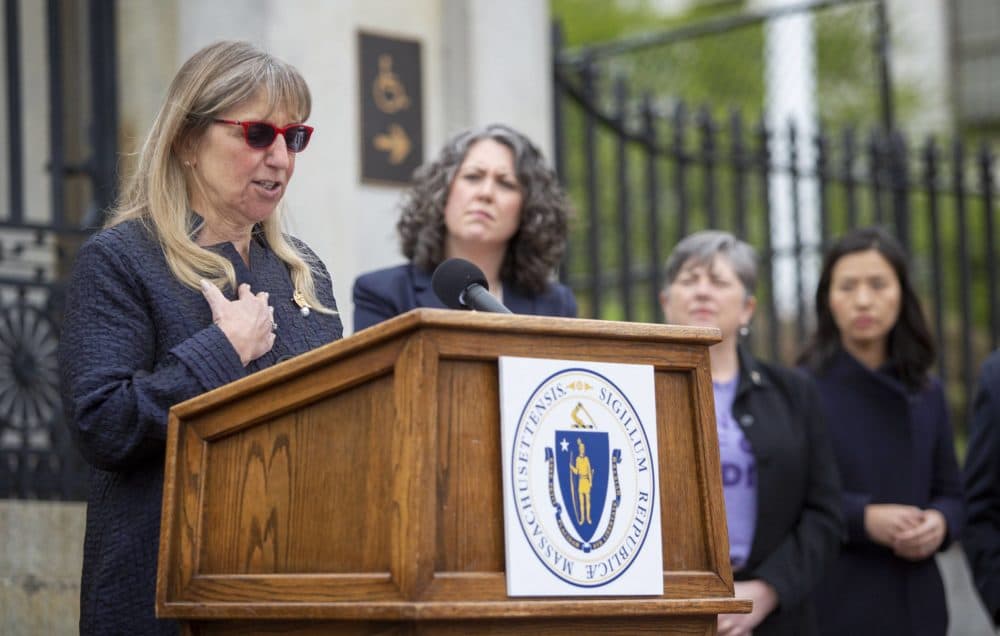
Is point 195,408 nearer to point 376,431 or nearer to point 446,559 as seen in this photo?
point 376,431

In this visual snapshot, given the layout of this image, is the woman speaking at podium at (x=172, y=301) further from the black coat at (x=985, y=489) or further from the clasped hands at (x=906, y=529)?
the clasped hands at (x=906, y=529)

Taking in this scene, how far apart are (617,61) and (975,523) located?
11720 mm

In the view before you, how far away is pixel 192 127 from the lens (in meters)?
2.91

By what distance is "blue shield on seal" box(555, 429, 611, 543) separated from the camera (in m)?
2.36

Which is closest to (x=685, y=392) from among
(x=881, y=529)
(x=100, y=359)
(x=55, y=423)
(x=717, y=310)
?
(x=100, y=359)

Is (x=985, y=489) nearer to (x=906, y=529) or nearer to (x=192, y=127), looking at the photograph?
(x=906, y=529)

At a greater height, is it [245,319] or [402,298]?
[402,298]

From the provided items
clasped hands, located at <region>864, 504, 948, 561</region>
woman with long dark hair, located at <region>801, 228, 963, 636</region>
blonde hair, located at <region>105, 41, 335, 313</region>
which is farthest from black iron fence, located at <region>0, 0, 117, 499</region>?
clasped hands, located at <region>864, 504, 948, 561</region>

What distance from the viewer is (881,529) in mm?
5090

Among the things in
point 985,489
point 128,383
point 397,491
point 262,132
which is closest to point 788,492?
→ point 985,489

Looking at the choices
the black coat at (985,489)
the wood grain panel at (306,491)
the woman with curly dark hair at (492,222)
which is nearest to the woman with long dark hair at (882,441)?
the black coat at (985,489)

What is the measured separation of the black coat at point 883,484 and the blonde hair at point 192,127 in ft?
9.55

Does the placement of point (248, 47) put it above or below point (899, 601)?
above

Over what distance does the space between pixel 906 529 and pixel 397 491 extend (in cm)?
323
